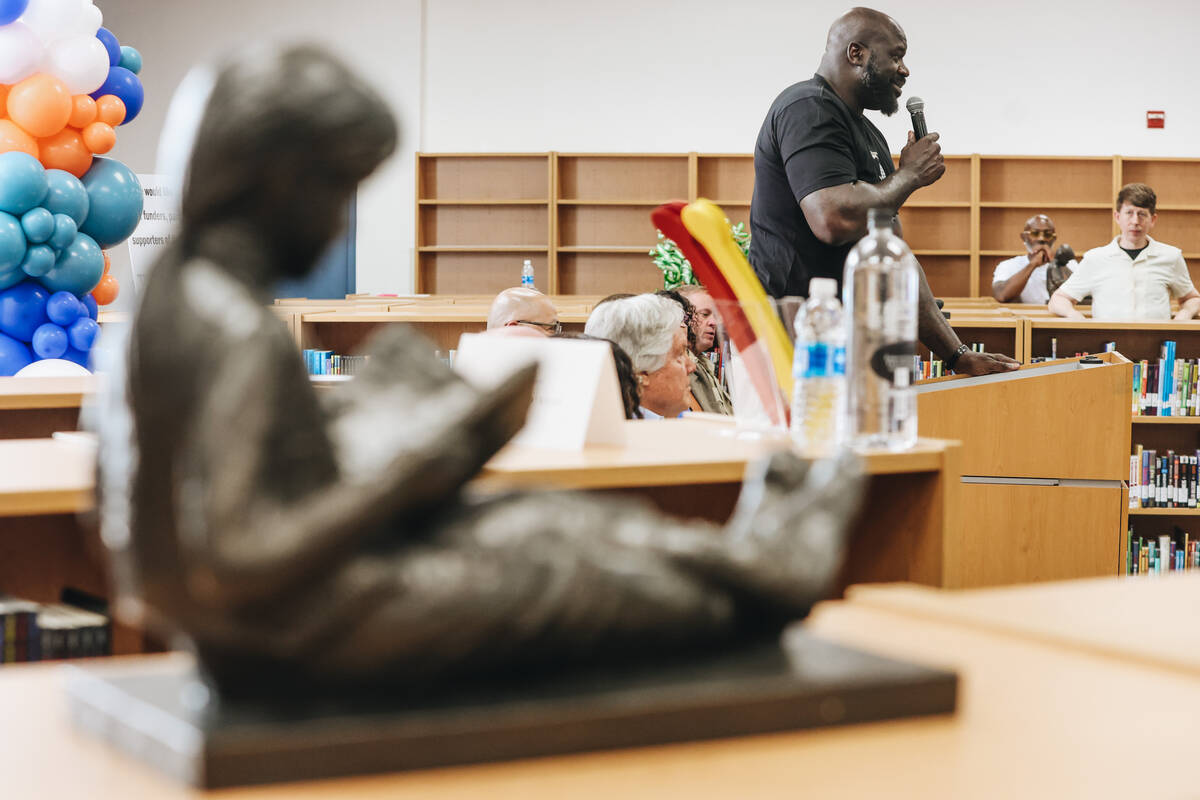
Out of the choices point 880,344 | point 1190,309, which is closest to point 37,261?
point 880,344

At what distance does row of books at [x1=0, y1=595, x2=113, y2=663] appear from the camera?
1135mm

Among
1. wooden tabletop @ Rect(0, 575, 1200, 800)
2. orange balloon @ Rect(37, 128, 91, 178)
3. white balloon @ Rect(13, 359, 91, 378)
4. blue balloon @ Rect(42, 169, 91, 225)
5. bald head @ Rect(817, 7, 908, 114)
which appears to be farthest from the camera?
orange balloon @ Rect(37, 128, 91, 178)

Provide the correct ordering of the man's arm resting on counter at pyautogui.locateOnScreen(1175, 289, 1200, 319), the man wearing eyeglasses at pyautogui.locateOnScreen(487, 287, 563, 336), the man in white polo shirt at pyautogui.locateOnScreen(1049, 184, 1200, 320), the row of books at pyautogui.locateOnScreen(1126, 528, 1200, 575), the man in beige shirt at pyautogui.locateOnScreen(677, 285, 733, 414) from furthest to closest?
1. the man in white polo shirt at pyautogui.locateOnScreen(1049, 184, 1200, 320)
2. the man's arm resting on counter at pyautogui.locateOnScreen(1175, 289, 1200, 319)
3. the row of books at pyautogui.locateOnScreen(1126, 528, 1200, 575)
4. the man wearing eyeglasses at pyautogui.locateOnScreen(487, 287, 563, 336)
5. the man in beige shirt at pyautogui.locateOnScreen(677, 285, 733, 414)

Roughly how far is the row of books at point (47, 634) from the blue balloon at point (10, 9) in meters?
3.61

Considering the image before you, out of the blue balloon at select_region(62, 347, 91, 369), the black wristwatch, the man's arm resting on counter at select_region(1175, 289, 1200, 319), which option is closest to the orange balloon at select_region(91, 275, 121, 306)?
the blue balloon at select_region(62, 347, 91, 369)

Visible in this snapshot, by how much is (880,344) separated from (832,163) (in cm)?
99

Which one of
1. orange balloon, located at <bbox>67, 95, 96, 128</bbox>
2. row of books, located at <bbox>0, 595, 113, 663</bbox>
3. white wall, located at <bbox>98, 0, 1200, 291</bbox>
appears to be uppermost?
white wall, located at <bbox>98, 0, 1200, 291</bbox>

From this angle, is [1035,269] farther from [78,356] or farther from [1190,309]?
[78,356]

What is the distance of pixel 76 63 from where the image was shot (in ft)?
14.5

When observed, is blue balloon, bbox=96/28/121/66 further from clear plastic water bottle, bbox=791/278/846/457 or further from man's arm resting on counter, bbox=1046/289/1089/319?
man's arm resting on counter, bbox=1046/289/1089/319

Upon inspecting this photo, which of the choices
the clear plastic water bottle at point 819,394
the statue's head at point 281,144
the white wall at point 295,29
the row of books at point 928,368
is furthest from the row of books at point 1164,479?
the white wall at point 295,29

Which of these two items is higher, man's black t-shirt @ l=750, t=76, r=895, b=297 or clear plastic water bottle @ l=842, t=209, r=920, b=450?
man's black t-shirt @ l=750, t=76, r=895, b=297

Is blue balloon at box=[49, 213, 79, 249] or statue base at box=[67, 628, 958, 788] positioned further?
blue balloon at box=[49, 213, 79, 249]

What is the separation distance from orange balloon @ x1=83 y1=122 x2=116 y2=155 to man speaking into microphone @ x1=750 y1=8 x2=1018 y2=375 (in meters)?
2.76
